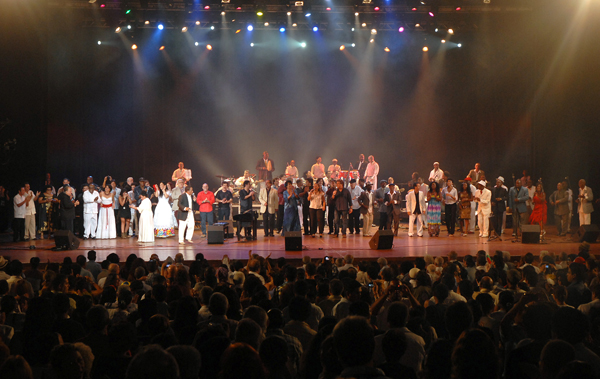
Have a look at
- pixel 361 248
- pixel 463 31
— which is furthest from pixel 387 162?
pixel 361 248

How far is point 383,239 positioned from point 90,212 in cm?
852

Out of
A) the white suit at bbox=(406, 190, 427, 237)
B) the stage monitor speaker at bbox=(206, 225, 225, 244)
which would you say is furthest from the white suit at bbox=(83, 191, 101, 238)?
the white suit at bbox=(406, 190, 427, 237)

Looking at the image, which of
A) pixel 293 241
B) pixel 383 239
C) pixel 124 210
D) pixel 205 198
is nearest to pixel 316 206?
pixel 293 241

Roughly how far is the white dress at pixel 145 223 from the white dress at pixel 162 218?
1055mm

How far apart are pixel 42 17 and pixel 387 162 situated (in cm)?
1433

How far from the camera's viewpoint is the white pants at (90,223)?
14.4 meters

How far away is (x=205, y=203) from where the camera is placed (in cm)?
1436

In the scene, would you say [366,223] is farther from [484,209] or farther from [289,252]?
[289,252]

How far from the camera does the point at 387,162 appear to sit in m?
22.0

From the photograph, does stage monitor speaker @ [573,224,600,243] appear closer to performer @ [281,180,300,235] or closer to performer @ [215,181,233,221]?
performer @ [281,180,300,235]

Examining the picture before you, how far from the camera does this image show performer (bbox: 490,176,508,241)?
13656 millimetres

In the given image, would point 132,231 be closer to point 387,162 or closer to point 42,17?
point 42,17

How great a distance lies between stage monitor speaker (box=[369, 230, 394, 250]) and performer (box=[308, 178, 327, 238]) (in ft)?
10.6

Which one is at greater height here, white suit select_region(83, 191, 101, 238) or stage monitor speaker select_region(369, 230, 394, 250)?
white suit select_region(83, 191, 101, 238)
